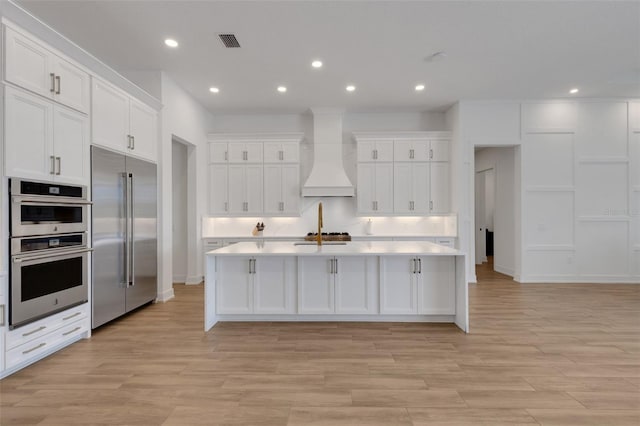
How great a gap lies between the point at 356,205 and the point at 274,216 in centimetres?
166

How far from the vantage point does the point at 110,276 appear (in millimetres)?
3805

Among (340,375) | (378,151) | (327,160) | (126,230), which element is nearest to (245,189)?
(327,160)

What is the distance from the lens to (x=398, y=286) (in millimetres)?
3877

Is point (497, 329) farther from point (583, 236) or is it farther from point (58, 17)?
point (58, 17)

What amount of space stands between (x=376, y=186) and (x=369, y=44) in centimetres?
305

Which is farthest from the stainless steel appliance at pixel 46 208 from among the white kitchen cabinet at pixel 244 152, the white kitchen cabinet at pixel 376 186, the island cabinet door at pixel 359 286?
the white kitchen cabinet at pixel 376 186

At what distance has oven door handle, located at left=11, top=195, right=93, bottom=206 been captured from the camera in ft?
8.78

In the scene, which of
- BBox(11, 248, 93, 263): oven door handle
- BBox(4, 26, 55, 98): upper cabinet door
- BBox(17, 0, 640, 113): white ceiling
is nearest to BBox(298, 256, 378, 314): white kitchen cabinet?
BBox(11, 248, 93, 263): oven door handle

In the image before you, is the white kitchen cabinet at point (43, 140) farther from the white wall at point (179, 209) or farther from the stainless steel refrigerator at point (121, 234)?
the white wall at point (179, 209)

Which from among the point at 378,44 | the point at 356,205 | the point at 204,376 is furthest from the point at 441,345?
the point at 356,205

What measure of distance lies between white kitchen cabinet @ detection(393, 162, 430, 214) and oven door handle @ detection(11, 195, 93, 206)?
5022 millimetres

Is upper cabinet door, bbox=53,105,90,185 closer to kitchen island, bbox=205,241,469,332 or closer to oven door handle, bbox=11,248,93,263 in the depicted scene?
oven door handle, bbox=11,248,93,263

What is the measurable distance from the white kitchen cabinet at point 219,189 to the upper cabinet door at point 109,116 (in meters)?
→ 2.55

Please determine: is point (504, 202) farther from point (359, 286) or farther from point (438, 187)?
point (359, 286)
